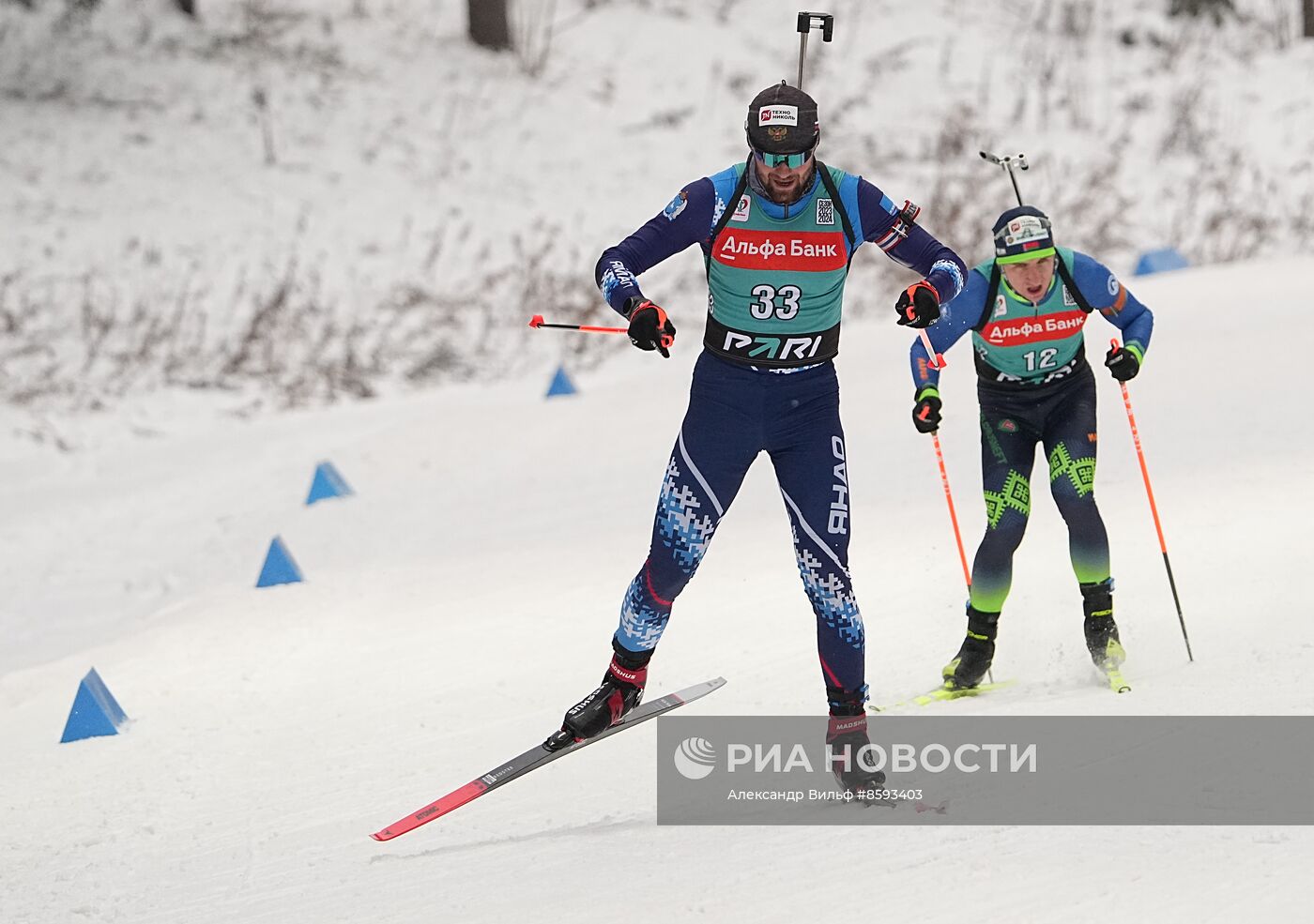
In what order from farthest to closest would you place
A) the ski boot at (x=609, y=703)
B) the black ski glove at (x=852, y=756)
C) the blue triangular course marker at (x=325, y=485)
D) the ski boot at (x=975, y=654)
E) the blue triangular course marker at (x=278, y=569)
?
the blue triangular course marker at (x=325, y=485), the blue triangular course marker at (x=278, y=569), the ski boot at (x=975, y=654), the ski boot at (x=609, y=703), the black ski glove at (x=852, y=756)

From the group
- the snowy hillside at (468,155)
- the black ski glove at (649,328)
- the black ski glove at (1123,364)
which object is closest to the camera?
the black ski glove at (649,328)

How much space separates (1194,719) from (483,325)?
409 inches

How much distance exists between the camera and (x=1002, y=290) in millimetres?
6152

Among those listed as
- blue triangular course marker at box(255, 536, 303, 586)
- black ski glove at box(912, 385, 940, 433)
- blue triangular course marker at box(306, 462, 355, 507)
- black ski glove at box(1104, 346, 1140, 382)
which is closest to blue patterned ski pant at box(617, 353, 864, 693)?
black ski glove at box(912, 385, 940, 433)

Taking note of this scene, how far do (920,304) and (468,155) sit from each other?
514 inches

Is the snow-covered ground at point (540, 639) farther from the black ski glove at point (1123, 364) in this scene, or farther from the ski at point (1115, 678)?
the black ski glove at point (1123, 364)

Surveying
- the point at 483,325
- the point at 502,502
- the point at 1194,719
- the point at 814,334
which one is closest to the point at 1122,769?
the point at 1194,719

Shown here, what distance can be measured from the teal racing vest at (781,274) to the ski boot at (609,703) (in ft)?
3.73

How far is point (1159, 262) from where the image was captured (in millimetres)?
14320

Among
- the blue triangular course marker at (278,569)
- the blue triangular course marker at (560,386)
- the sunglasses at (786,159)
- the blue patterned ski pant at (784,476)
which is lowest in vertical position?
the blue triangular course marker at (278,569)

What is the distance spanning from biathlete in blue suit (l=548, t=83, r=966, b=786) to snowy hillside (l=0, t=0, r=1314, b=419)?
340 inches

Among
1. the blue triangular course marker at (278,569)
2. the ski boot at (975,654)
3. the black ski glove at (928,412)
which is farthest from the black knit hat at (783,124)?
the blue triangular course marker at (278,569)

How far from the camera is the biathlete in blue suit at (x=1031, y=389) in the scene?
6.09m

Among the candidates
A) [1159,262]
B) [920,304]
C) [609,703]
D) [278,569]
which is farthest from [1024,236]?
[1159,262]
